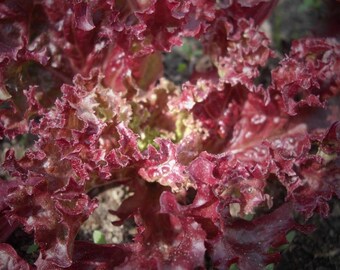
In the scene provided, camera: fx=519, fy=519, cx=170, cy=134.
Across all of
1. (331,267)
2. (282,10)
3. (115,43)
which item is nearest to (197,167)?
(115,43)

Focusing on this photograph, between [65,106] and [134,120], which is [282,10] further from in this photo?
[65,106]

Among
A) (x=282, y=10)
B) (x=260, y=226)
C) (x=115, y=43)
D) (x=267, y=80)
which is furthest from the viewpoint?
(x=282, y=10)

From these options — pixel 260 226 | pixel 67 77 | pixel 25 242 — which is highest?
pixel 67 77

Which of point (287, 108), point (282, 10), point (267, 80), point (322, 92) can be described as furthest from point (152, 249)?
point (282, 10)

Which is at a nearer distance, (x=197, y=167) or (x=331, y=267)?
(x=197, y=167)

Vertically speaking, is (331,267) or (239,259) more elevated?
(239,259)

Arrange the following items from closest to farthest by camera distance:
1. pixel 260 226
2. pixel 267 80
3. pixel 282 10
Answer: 1. pixel 260 226
2. pixel 267 80
3. pixel 282 10

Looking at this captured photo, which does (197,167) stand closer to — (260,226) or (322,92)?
(260,226)
